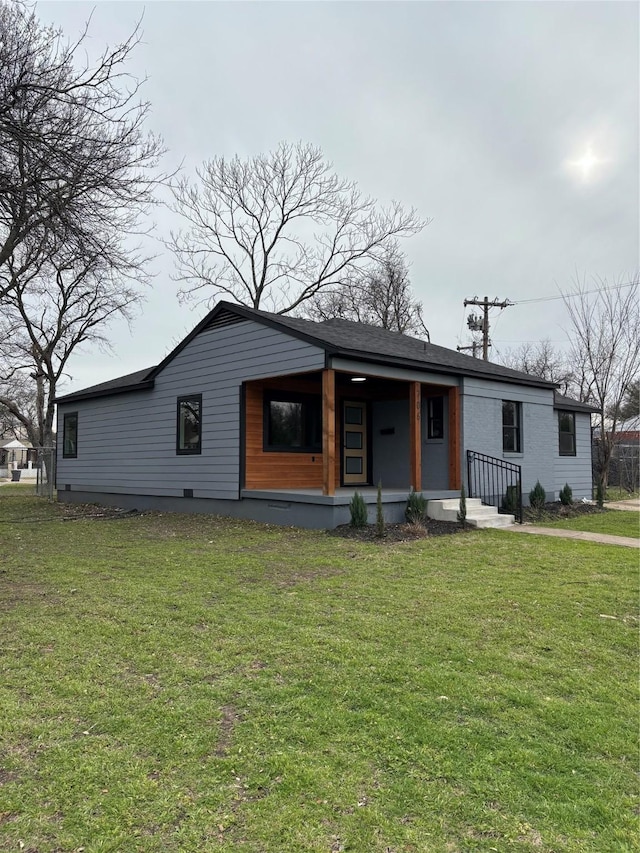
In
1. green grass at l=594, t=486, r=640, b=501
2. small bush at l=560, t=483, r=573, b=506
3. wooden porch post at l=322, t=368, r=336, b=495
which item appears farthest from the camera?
green grass at l=594, t=486, r=640, b=501

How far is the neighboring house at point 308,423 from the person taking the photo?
996cm

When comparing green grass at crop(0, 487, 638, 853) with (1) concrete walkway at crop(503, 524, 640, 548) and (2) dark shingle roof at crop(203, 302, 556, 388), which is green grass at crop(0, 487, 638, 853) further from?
(2) dark shingle roof at crop(203, 302, 556, 388)

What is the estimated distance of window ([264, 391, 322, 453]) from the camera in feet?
37.5

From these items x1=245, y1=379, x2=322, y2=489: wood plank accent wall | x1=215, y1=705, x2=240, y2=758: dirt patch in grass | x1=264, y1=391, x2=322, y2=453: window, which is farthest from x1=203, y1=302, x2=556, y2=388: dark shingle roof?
x1=215, y1=705, x2=240, y2=758: dirt patch in grass

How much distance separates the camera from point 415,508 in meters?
9.80


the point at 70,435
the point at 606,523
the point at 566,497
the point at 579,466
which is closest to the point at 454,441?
the point at 606,523

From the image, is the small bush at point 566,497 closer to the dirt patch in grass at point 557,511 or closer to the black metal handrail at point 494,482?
the dirt patch in grass at point 557,511

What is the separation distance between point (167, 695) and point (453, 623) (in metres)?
2.29

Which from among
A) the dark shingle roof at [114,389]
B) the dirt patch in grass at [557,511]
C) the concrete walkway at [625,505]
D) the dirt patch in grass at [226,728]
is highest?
the dark shingle roof at [114,389]

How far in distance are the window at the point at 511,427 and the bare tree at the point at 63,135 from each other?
8712mm

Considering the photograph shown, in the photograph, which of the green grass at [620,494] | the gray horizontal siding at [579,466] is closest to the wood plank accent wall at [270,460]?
the gray horizontal siding at [579,466]

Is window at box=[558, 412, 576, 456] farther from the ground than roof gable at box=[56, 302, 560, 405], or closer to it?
closer to it

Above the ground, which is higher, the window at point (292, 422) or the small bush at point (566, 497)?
the window at point (292, 422)

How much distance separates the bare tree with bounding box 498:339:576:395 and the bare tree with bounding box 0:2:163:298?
25.7 metres
